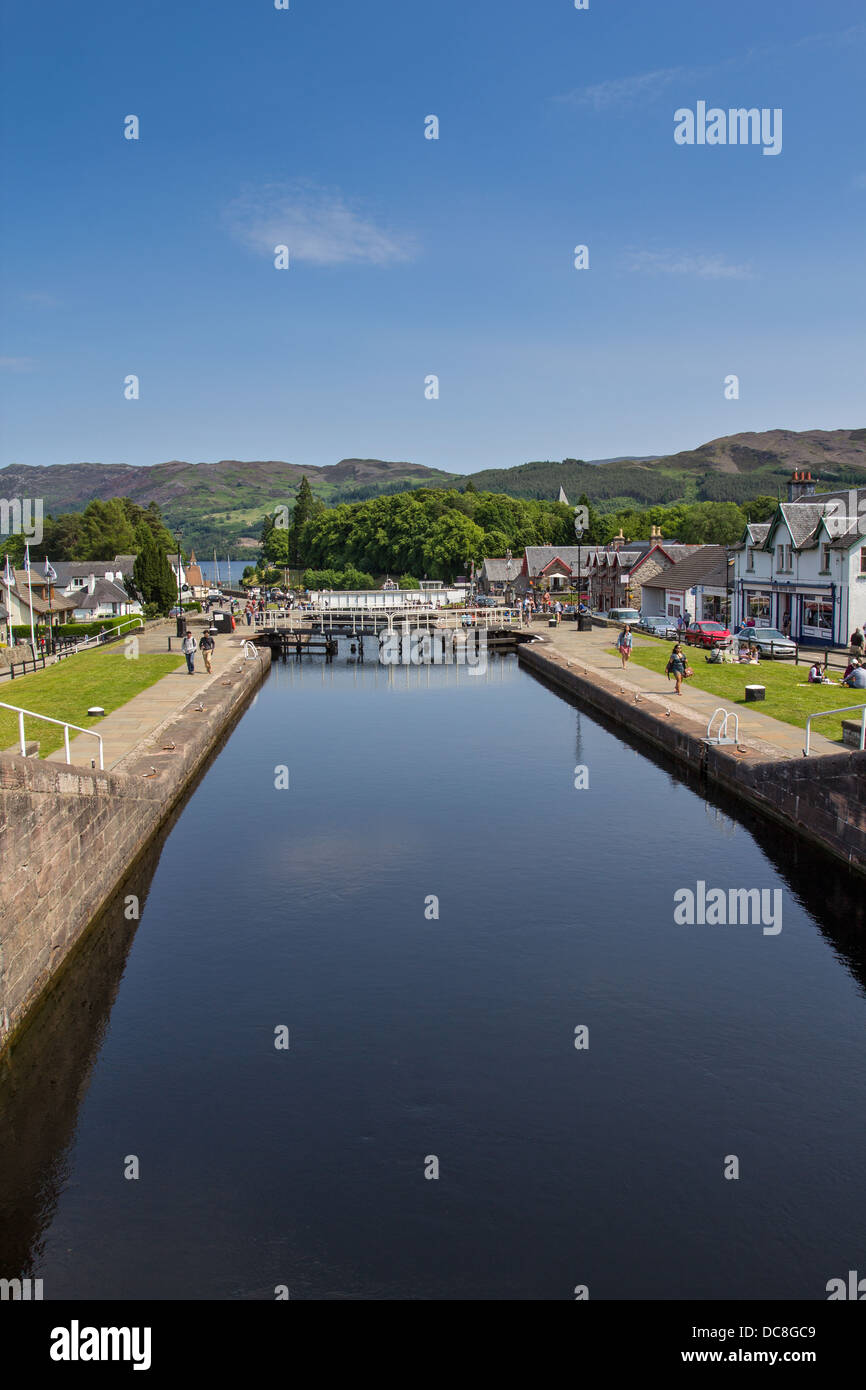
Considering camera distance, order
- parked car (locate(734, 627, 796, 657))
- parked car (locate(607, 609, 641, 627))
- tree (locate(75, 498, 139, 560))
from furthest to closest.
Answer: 1. tree (locate(75, 498, 139, 560))
2. parked car (locate(607, 609, 641, 627))
3. parked car (locate(734, 627, 796, 657))

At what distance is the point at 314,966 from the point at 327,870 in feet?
18.5

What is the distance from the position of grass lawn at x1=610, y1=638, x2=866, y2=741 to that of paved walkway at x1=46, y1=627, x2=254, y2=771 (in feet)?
70.0

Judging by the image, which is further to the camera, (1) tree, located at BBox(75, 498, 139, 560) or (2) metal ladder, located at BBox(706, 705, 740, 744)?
(1) tree, located at BBox(75, 498, 139, 560)

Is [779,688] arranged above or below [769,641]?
below

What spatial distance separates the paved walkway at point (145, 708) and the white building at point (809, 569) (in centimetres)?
3200

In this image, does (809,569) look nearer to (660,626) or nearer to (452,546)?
(660,626)

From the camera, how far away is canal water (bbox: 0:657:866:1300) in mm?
11344

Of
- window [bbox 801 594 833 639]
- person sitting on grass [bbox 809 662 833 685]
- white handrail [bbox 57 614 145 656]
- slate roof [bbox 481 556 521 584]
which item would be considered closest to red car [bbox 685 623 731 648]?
window [bbox 801 594 833 639]

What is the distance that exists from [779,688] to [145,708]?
82.6ft

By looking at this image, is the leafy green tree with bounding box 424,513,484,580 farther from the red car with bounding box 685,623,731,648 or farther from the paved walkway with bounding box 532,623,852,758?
the red car with bounding box 685,623,731,648

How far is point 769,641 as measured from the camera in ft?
176

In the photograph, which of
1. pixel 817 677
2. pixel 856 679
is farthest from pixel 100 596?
pixel 856 679

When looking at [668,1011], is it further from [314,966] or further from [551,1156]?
[314,966]

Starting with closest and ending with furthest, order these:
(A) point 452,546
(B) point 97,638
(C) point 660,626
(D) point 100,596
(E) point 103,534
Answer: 1. (B) point 97,638
2. (C) point 660,626
3. (D) point 100,596
4. (A) point 452,546
5. (E) point 103,534
